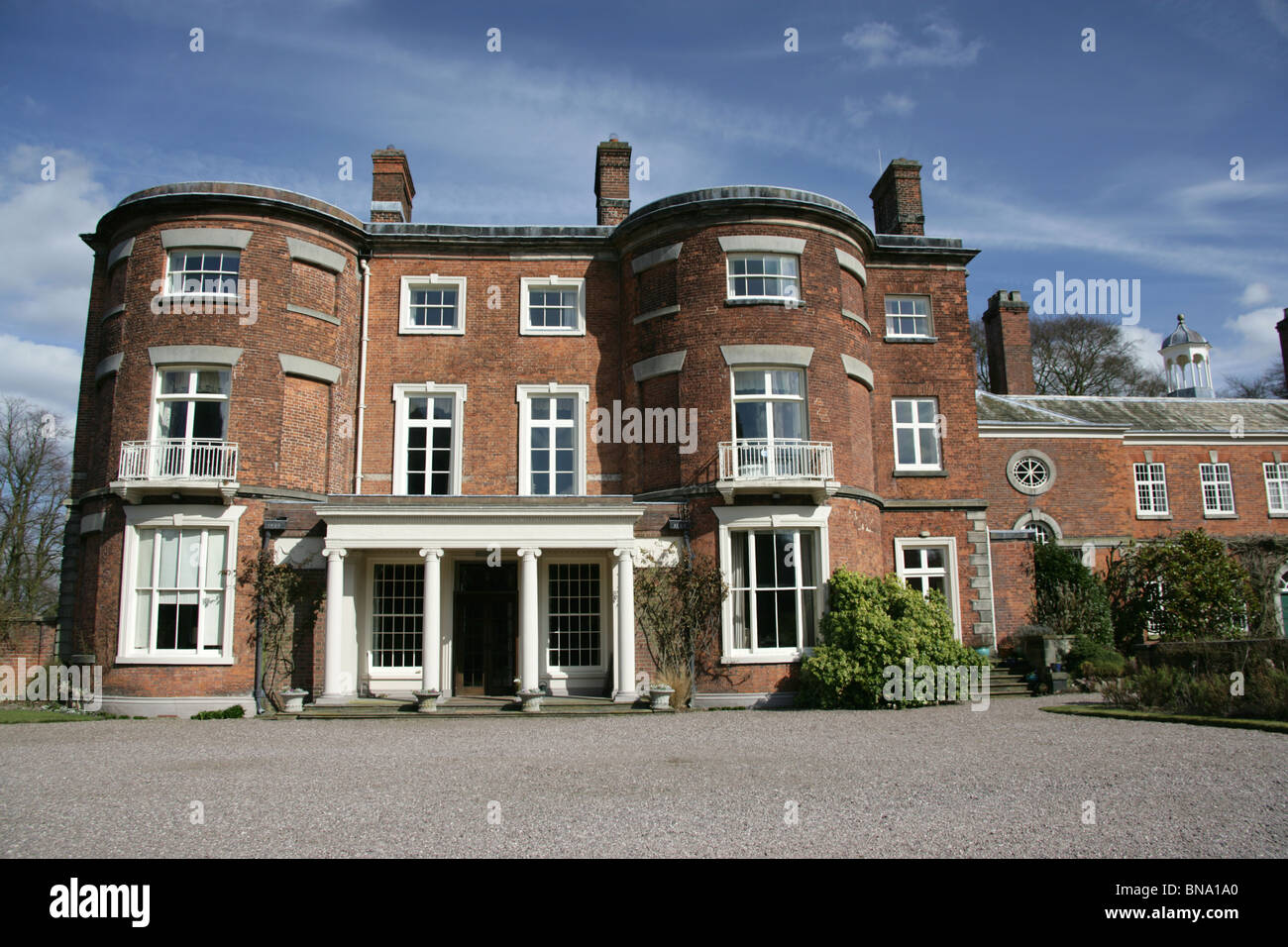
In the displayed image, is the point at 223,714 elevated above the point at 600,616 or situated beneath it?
situated beneath

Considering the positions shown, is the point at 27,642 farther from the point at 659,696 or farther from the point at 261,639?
the point at 659,696

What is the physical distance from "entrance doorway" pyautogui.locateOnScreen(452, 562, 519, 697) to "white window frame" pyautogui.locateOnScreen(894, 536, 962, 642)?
8220 mm

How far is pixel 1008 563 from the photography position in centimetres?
2075

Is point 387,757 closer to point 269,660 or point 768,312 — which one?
point 269,660

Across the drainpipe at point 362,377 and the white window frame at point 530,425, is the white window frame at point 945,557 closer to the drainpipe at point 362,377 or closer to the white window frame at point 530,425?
the white window frame at point 530,425

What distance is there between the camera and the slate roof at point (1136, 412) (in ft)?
85.2

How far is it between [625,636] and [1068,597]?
11186 mm

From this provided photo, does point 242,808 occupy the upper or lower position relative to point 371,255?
lower

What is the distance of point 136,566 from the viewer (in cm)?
1656

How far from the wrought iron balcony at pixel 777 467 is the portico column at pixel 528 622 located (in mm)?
3777

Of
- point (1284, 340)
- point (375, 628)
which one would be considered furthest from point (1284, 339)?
point (375, 628)

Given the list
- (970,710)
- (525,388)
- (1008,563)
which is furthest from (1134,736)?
(525,388)

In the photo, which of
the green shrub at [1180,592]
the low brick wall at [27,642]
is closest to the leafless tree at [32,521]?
the low brick wall at [27,642]
